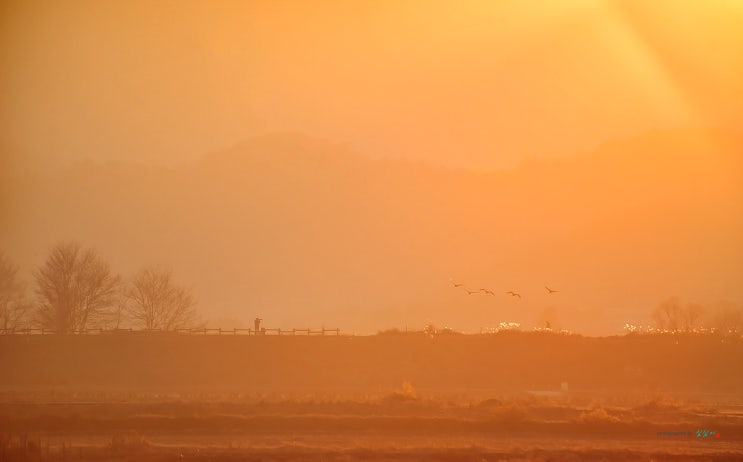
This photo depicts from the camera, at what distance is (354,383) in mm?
83562

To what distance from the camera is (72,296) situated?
10994cm

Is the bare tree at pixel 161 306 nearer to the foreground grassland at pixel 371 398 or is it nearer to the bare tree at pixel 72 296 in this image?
the bare tree at pixel 72 296

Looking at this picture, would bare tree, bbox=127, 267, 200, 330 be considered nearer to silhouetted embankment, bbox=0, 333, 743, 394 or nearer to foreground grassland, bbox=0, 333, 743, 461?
silhouetted embankment, bbox=0, 333, 743, 394

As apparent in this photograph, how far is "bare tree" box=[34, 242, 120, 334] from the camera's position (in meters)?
106

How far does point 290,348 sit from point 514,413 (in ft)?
149

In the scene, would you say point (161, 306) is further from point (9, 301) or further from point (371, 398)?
point (371, 398)

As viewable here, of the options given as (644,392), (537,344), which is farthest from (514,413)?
(537,344)

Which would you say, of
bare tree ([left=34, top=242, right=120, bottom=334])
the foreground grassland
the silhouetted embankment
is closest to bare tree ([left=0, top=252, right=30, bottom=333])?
bare tree ([left=34, top=242, right=120, bottom=334])

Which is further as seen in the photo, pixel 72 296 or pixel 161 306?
pixel 161 306

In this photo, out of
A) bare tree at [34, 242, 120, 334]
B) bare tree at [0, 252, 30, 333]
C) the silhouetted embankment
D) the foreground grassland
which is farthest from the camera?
bare tree at [0, 252, 30, 333]

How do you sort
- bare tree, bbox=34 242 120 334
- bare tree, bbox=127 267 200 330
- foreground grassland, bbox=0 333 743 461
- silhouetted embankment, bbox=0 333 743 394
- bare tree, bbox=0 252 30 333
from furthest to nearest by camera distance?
bare tree, bbox=127 267 200 330 < bare tree, bbox=0 252 30 333 < bare tree, bbox=34 242 120 334 < silhouetted embankment, bbox=0 333 743 394 < foreground grassland, bbox=0 333 743 461

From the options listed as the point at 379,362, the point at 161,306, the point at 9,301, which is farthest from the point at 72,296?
the point at 379,362

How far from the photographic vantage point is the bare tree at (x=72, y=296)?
10606cm

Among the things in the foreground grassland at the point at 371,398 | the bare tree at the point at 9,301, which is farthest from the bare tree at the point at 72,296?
the foreground grassland at the point at 371,398
